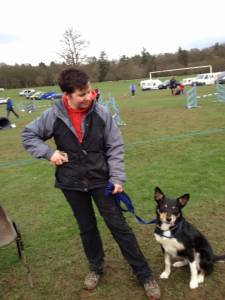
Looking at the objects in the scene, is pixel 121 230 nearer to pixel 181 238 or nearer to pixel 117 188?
pixel 117 188

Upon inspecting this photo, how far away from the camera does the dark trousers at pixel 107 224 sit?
3301 mm

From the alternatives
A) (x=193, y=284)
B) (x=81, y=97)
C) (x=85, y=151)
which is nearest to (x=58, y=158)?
(x=85, y=151)

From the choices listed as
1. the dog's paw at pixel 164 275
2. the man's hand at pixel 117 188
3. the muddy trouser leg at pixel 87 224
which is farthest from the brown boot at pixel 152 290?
the man's hand at pixel 117 188

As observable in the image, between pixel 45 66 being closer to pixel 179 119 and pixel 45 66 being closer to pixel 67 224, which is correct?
pixel 179 119

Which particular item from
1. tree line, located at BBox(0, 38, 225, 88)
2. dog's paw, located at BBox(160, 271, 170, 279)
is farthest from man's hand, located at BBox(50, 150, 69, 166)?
tree line, located at BBox(0, 38, 225, 88)

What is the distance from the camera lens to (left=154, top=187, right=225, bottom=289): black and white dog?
134 inches

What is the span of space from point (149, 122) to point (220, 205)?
1032 centimetres

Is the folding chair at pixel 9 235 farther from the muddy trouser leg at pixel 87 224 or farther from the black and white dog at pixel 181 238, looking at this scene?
the black and white dog at pixel 181 238

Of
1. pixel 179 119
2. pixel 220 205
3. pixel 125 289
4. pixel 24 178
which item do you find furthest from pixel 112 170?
pixel 179 119

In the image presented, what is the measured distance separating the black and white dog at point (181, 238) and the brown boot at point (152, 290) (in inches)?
12.9

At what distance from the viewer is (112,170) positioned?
3.25 m

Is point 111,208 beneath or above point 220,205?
above

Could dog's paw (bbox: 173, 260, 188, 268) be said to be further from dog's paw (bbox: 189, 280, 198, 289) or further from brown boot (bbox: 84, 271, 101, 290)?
brown boot (bbox: 84, 271, 101, 290)

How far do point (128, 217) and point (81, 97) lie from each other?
2.59 meters
